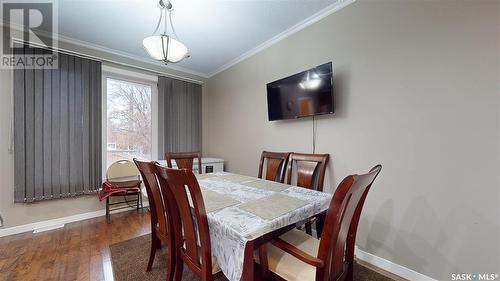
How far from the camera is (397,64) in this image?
1.68 m

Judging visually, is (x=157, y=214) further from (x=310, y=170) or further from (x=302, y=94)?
(x=302, y=94)

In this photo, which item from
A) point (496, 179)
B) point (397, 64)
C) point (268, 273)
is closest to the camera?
point (268, 273)

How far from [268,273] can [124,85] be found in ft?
11.5

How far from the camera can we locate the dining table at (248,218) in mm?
908

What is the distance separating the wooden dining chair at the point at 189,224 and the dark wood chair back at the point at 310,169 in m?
1.32

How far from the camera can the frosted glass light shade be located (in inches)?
68.4

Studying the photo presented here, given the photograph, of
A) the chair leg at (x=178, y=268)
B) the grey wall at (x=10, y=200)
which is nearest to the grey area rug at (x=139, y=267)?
the chair leg at (x=178, y=268)

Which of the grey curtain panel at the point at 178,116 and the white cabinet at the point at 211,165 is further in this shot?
the grey curtain panel at the point at 178,116

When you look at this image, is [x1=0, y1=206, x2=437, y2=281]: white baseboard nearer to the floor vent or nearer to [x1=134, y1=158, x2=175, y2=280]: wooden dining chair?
the floor vent

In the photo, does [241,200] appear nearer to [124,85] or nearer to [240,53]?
[240,53]

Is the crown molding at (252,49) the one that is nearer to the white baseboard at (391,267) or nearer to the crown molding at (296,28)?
the crown molding at (296,28)

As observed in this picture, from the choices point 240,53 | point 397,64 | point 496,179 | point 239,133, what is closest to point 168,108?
point 239,133

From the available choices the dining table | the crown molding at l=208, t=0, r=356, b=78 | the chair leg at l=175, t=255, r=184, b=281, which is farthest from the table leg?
the crown molding at l=208, t=0, r=356, b=78

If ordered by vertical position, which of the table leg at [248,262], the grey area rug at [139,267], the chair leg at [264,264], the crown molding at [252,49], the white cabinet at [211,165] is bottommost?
the grey area rug at [139,267]
